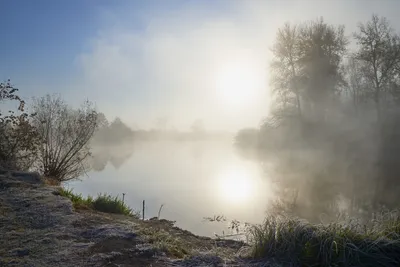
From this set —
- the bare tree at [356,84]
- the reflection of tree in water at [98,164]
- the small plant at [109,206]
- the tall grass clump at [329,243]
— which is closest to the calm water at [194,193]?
the small plant at [109,206]

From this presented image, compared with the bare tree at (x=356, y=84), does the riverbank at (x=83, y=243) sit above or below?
below

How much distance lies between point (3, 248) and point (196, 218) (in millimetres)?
6303

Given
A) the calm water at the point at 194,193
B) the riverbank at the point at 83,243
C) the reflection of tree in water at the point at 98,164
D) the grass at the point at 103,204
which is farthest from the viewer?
the reflection of tree in water at the point at 98,164

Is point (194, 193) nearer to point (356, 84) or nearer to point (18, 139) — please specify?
point (18, 139)

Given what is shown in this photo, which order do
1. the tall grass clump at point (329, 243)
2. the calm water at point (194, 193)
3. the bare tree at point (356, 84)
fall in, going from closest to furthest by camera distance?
1. the tall grass clump at point (329, 243)
2. the calm water at point (194, 193)
3. the bare tree at point (356, 84)

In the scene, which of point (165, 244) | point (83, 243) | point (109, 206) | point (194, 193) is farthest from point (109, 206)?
point (194, 193)

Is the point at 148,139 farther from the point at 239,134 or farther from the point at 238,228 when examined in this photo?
the point at 238,228

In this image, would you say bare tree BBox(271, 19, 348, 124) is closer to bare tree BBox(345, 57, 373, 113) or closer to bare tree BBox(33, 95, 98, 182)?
bare tree BBox(345, 57, 373, 113)

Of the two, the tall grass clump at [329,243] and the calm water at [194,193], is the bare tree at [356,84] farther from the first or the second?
the tall grass clump at [329,243]

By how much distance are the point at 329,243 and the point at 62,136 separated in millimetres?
9743

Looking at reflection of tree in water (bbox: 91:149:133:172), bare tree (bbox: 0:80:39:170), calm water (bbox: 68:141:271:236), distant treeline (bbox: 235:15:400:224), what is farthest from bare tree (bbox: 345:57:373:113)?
bare tree (bbox: 0:80:39:170)

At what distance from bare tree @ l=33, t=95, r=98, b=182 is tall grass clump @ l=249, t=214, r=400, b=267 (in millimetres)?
8554

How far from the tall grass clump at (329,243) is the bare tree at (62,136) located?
855 centimetres

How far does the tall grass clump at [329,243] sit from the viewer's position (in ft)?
11.9
